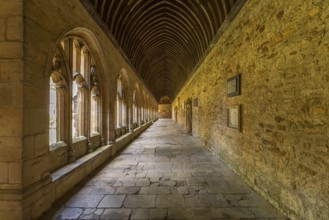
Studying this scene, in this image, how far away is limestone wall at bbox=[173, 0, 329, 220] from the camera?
5.95 ft

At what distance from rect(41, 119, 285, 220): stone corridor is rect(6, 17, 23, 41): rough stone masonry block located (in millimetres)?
2056

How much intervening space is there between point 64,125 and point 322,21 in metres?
3.75

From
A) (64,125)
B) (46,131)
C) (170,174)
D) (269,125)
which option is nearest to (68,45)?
(64,125)

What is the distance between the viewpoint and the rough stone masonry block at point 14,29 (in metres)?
2.06

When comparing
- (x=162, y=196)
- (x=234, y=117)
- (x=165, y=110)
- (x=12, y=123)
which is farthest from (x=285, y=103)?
(x=165, y=110)

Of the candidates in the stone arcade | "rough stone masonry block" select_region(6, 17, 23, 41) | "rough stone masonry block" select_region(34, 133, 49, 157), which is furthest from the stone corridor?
"rough stone masonry block" select_region(6, 17, 23, 41)

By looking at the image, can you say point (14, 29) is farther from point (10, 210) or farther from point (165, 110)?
point (165, 110)

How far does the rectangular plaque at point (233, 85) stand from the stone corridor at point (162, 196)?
164 centimetres

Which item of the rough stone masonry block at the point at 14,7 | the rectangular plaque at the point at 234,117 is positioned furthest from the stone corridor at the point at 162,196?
the rough stone masonry block at the point at 14,7

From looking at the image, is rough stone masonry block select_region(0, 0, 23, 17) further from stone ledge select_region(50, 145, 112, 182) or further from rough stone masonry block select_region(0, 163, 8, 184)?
stone ledge select_region(50, 145, 112, 182)

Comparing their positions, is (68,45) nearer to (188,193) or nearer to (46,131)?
(46,131)

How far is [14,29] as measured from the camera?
2059 mm

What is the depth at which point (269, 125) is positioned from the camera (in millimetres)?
2670

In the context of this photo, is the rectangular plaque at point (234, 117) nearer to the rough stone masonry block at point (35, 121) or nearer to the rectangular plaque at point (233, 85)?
the rectangular plaque at point (233, 85)
